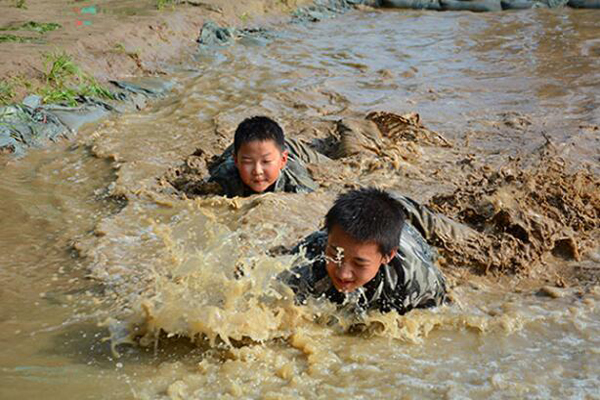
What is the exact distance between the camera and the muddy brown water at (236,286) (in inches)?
109

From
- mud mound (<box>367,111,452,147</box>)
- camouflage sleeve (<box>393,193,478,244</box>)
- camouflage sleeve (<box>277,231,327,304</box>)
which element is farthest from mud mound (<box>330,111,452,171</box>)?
camouflage sleeve (<box>277,231,327,304</box>)

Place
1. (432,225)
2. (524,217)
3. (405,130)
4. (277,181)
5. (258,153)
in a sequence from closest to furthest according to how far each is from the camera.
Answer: (432,225) < (524,217) < (258,153) < (277,181) < (405,130)

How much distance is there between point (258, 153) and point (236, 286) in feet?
5.24

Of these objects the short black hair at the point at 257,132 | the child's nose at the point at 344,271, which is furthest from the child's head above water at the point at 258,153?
the child's nose at the point at 344,271

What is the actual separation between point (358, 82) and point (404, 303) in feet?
17.0

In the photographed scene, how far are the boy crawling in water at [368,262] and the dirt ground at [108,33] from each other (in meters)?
4.05

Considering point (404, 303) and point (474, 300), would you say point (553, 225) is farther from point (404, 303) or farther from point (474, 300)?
point (404, 303)

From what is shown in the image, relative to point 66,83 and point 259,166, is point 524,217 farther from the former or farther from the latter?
point 66,83

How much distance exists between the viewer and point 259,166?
4.50 metres

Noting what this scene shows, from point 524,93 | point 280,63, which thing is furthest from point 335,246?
point 280,63

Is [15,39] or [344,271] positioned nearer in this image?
[344,271]

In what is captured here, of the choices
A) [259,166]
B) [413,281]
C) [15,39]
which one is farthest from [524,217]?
[15,39]

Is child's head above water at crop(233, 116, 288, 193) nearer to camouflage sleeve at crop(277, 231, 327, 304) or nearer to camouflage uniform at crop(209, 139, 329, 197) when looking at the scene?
camouflage uniform at crop(209, 139, 329, 197)

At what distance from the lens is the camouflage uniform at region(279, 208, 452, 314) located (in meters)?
3.19
